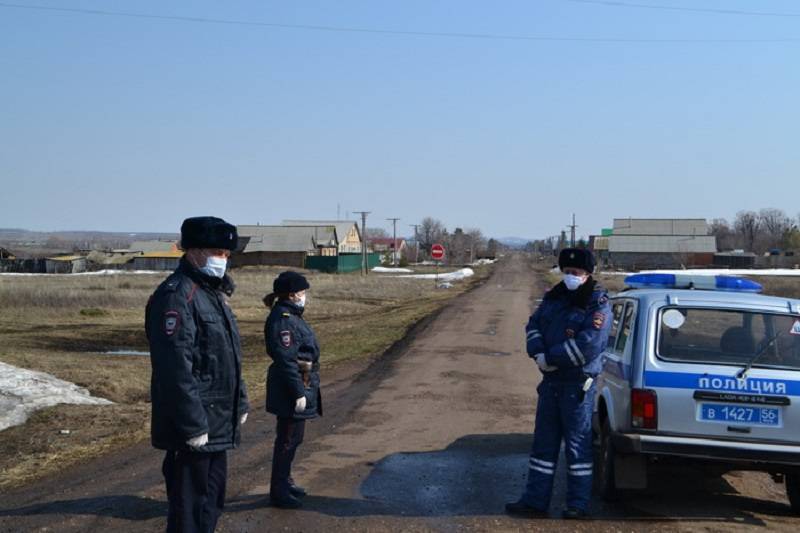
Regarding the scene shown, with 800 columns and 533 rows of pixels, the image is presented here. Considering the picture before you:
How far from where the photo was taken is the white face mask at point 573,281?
21.8ft

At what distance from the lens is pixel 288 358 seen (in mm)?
6598

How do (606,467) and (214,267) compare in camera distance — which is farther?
(606,467)

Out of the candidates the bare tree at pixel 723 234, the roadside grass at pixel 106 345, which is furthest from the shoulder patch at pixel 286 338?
the bare tree at pixel 723 234

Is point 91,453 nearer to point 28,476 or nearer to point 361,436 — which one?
point 28,476

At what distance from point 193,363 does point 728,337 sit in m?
4.63

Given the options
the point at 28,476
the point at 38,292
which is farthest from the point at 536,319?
the point at 38,292

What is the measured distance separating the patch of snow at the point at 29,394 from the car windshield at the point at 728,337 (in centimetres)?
812

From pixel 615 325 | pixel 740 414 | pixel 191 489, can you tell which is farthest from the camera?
pixel 615 325

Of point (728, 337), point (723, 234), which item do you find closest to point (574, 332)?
point (728, 337)

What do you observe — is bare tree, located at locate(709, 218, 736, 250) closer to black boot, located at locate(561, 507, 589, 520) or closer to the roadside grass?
the roadside grass

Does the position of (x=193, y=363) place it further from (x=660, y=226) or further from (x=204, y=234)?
(x=660, y=226)

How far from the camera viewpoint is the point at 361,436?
9727mm

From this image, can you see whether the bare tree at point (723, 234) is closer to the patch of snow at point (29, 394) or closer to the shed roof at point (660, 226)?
the shed roof at point (660, 226)

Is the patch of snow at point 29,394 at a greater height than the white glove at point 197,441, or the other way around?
the white glove at point 197,441
